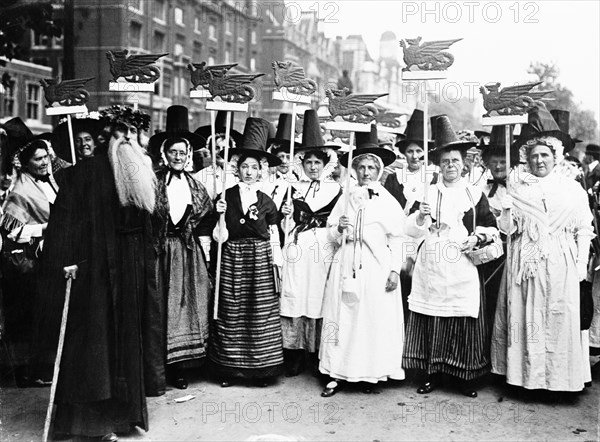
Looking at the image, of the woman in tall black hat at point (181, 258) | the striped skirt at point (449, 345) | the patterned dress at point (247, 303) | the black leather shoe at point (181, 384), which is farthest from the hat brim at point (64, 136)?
the striped skirt at point (449, 345)

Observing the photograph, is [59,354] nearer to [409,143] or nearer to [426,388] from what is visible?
[426,388]

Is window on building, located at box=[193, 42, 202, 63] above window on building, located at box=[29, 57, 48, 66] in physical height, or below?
above

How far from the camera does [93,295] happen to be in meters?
4.23

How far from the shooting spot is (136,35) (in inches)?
795

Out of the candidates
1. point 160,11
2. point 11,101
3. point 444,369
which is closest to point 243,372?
point 444,369

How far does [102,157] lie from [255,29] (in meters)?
22.1

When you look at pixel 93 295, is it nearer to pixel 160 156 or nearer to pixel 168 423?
pixel 168 423

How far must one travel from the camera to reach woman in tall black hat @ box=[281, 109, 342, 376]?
19.9 ft

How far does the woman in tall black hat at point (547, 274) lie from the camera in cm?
518

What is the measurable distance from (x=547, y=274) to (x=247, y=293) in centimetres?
255

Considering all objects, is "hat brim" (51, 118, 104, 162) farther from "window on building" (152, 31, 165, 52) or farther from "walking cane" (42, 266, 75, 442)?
"window on building" (152, 31, 165, 52)

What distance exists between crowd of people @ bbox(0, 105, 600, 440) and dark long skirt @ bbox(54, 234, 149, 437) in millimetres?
180

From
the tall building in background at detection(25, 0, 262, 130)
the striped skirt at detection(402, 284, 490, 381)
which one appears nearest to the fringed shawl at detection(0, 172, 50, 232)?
the striped skirt at detection(402, 284, 490, 381)

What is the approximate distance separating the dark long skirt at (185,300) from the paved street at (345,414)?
356mm
